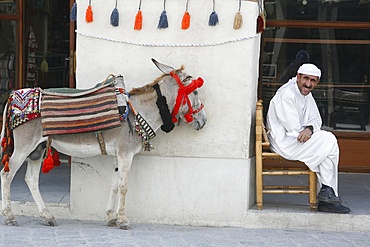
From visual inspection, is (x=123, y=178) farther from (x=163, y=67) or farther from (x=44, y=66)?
(x=44, y=66)

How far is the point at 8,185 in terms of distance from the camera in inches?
287

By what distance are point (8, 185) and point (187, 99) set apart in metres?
1.81

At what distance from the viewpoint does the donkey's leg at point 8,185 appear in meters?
7.26

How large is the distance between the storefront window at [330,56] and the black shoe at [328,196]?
241 cm

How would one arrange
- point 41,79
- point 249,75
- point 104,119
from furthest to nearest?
1. point 41,79
2. point 249,75
3. point 104,119

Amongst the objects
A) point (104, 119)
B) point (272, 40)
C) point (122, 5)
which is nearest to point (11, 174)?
point (104, 119)

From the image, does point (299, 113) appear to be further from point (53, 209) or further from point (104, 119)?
point (53, 209)

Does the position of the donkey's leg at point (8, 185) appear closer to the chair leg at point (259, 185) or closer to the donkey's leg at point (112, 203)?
the donkey's leg at point (112, 203)

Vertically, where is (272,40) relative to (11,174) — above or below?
above

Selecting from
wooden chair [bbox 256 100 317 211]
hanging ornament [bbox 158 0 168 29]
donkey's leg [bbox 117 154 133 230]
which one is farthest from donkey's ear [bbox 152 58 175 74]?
wooden chair [bbox 256 100 317 211]

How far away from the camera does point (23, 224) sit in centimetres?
752

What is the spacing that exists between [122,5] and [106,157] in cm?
146

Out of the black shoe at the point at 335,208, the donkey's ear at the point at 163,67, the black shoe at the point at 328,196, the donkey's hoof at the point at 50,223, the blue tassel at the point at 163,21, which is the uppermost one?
the blue tassel at the point at 163,21

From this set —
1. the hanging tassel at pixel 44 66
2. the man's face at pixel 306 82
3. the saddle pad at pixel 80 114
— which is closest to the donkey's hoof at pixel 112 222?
the saddle pad at pixel 80 114
